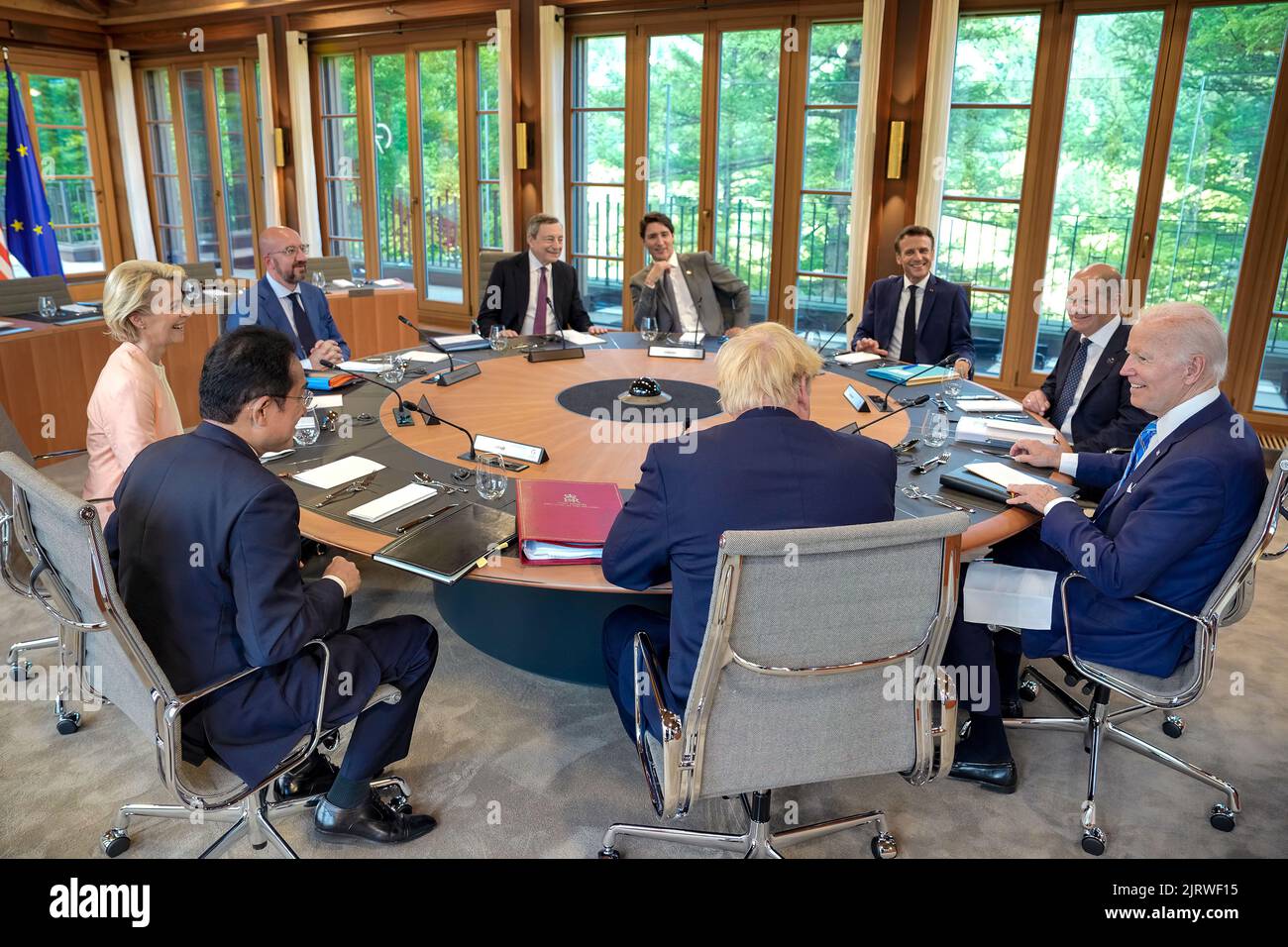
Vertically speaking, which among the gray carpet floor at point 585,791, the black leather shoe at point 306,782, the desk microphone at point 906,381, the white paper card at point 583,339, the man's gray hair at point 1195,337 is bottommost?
the gray carpet floor at point 585,791

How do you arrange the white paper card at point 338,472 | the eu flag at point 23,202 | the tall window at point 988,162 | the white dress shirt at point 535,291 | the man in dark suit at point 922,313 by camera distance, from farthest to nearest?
the eu flag at point 23,202 → the tall window at point 988,162 → the white dress shirt at point 535,291 → the man in dark suit at point 922,313 → the white paper card at point 338,472

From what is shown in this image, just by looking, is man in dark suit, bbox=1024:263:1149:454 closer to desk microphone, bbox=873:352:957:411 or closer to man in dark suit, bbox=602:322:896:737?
desk microphone, bbox=873:352:957:411

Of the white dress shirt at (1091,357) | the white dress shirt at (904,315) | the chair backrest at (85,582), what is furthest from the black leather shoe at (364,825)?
the white dress shirt at (904,315)

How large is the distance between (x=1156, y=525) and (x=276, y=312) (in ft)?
12.4

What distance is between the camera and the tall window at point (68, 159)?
916cm

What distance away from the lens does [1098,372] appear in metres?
3.46

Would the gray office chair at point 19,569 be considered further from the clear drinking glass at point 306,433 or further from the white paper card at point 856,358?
the white paper card at point 856,358

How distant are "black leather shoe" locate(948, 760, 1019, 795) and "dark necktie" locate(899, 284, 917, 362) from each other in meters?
2.54

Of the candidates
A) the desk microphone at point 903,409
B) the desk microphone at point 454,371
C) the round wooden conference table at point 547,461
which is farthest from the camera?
the desk microphone at point 454,371

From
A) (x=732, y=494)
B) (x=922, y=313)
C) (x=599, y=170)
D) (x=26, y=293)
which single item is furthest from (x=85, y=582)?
(x=599, y=170)

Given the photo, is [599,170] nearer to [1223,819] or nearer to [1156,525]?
[1156,525]

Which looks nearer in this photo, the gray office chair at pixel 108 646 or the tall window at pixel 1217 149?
the gray office chair at pixel 108 646

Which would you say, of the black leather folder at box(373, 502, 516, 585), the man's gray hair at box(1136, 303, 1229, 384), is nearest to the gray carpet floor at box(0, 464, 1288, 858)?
the black leather folder at box(373, 502, 516, 585)
